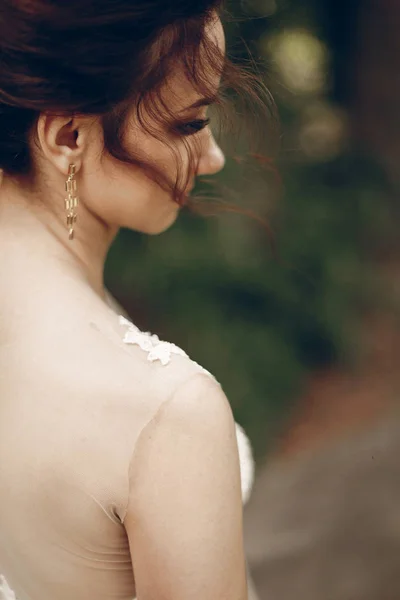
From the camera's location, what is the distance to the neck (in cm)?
96

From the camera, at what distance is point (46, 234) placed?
98cm

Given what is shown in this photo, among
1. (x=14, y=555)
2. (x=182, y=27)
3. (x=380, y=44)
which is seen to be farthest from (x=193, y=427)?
(x=380, y=44)

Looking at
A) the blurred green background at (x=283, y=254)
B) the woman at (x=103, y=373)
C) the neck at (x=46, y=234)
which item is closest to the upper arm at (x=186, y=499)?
the woman at (x=103, y=373)

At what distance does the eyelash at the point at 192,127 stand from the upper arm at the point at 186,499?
12.6 inches

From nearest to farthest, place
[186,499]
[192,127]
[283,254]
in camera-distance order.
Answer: [186,499] → [192,127] → [283,254]

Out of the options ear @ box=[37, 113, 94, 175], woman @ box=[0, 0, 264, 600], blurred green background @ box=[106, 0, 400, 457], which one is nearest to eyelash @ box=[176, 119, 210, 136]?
woman @ box=[0, 0, 264, 600]

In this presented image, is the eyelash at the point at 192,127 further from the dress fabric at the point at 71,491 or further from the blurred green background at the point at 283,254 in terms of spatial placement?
the blurred green background at the point at 283,254

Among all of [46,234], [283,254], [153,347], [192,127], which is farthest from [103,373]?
[283,254]

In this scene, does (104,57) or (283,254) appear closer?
(104,57)

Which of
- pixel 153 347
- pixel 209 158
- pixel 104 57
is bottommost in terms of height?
pixel 153 347

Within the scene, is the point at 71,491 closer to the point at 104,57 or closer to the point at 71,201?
the point at 71,201

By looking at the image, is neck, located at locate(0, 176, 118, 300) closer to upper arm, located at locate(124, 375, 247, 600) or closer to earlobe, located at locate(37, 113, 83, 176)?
earlobe, located at locate(37, 113, 83, 176)

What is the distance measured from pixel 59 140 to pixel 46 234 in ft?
0.41

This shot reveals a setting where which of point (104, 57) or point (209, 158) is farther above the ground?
point (104, 57)
